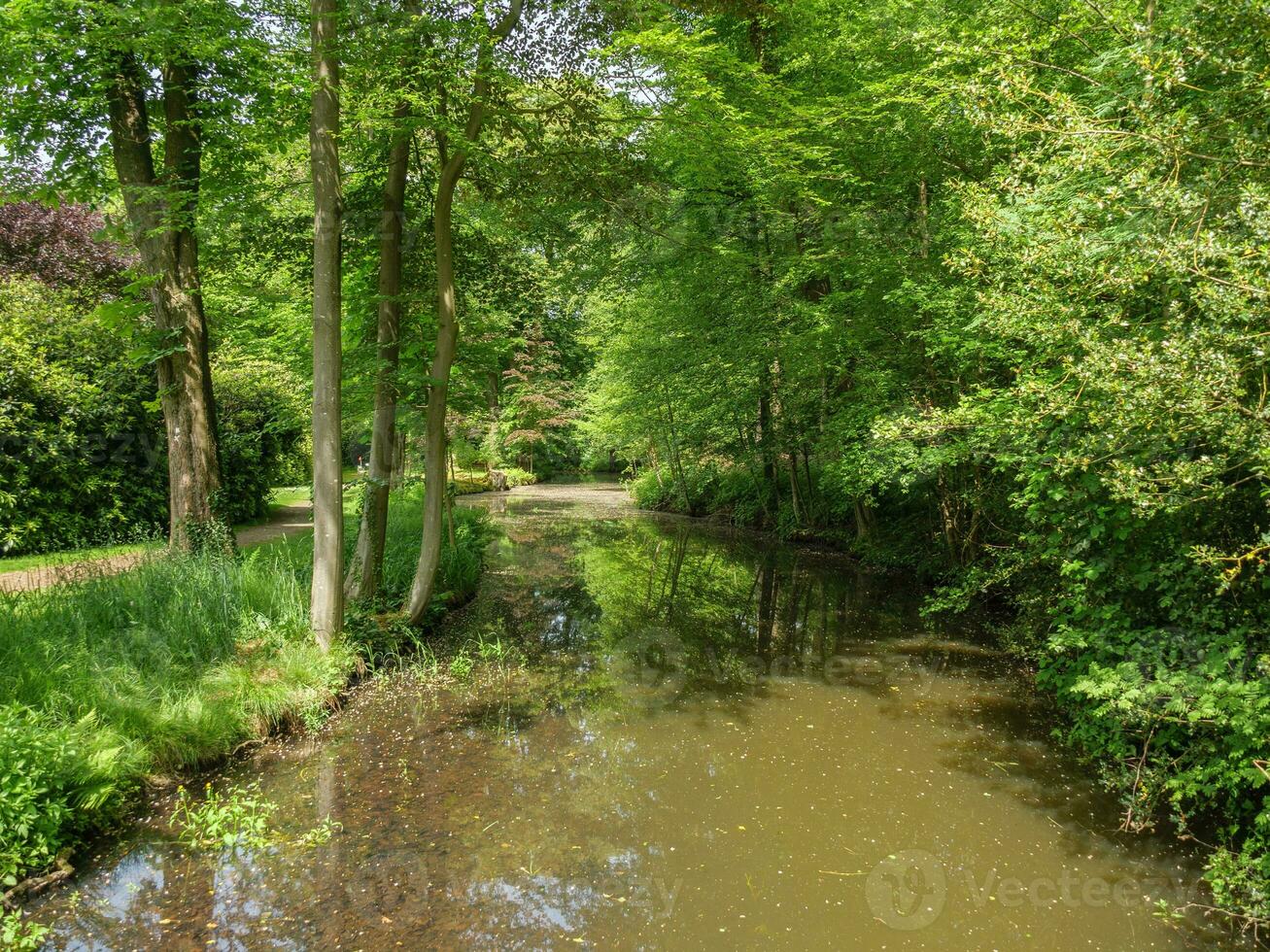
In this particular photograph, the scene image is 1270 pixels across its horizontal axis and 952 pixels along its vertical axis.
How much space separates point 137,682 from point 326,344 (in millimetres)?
2829

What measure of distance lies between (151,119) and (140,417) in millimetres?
4784

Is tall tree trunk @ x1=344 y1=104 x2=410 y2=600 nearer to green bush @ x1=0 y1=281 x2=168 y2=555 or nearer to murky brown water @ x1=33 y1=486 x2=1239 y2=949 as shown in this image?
murky brown water @ x1=33 y1=486 x2=1239 y2=949

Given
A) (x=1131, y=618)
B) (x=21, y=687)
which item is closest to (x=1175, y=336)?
(x=1131, y=618)

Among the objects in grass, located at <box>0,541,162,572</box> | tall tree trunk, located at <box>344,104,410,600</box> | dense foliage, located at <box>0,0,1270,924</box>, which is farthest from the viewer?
grass, located at <box>0,541,162,572</box>

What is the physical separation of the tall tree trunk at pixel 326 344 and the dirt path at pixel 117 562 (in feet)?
6.66

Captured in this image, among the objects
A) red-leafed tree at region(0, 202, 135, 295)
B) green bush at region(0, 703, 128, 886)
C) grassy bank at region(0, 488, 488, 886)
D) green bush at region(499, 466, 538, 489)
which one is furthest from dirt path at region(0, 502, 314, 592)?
green bush at region(499, 466, 538, 489)

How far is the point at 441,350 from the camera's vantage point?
6.89m

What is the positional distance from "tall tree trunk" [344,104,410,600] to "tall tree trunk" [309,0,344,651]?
1.03 meters

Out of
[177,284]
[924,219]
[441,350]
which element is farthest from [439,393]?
[924,219]

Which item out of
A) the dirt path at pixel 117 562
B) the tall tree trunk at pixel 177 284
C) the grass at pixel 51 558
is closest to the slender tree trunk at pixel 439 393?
the tall tree trunk at pixel 177 284

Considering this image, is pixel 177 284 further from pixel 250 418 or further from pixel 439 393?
pixel 250 418

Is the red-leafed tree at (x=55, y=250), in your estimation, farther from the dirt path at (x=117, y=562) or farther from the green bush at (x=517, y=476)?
the green bush at (x=517, y=476)

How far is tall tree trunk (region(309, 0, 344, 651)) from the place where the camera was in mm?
5684

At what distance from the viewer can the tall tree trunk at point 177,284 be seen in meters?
6.98
